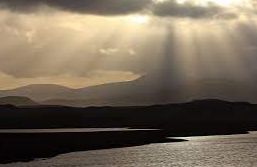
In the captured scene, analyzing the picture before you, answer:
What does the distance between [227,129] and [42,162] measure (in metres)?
88.3

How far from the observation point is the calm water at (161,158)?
2566 inches

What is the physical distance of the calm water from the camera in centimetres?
6519

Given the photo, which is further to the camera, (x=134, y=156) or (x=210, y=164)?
(x=134, y=156)

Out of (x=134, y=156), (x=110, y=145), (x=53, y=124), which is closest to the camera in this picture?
(x=134, y=156)

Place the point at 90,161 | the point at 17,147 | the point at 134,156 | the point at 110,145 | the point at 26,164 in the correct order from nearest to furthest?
1. the point at 26,164
2. the point at 90,161
3. the point at 134,156
4. the point at 17,147
5. the point at 110,145

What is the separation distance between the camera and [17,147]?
81250 millimetres

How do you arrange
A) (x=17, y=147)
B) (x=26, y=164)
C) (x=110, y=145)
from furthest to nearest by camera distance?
1. (x=110, y=145)
2. (x=17, y=147)
3. (x=26, y=164)

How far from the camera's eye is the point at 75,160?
2734 inches

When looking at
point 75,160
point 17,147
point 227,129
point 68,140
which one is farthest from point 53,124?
point 75,160

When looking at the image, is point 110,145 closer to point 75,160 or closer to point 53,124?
point 75,160

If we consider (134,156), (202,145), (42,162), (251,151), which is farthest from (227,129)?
(42,162)

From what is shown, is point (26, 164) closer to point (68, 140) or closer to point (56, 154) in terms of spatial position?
point (56, 154)

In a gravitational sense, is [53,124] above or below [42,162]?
above

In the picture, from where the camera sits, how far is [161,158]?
72562 mm
